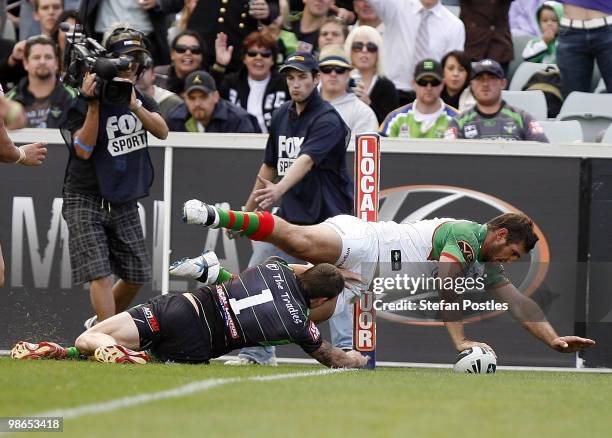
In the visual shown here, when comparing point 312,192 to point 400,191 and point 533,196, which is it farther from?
point 533,196

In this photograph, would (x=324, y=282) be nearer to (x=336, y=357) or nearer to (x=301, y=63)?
(x=336, y=357)

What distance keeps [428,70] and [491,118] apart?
97 cm

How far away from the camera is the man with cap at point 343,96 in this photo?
12.5 meters

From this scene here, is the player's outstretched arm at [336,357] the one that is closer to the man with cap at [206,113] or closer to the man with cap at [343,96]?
the man with cap at [343,96]

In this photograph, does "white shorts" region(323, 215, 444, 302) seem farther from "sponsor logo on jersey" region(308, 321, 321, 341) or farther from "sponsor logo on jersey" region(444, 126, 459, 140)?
"sponsor logo on jersey" region(444, 126, 459, 140)

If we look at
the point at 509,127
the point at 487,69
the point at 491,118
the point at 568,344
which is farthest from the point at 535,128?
the point at 568,344

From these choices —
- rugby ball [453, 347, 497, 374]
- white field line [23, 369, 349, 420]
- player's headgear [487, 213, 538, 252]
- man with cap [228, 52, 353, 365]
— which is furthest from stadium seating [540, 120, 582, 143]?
white field line [23, 369, 349, 420]

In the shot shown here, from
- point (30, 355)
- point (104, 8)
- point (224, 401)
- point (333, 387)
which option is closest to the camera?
point (224, 401)

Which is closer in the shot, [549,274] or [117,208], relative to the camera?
[117,208]

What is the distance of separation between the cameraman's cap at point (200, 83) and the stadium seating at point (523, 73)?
363cm

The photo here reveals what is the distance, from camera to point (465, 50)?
14.9 meters

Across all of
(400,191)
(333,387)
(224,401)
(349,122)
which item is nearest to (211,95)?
(349,122)

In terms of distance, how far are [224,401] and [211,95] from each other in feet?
22.3

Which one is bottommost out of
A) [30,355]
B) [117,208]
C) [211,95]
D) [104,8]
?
[30,355]
